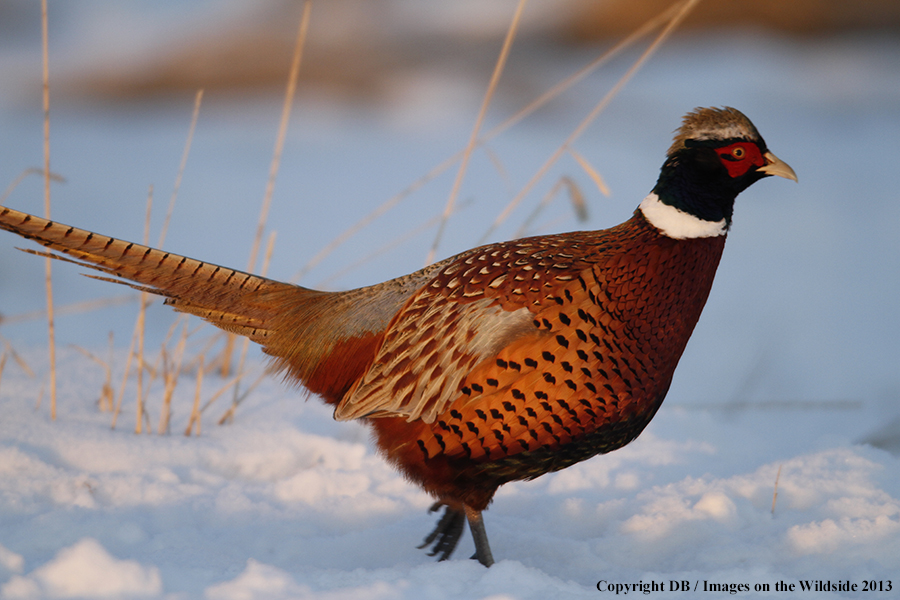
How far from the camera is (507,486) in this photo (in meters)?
2.89

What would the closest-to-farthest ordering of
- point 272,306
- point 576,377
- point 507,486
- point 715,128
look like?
point 576,377 < point 715,128 < point 272,306 < point 507,486

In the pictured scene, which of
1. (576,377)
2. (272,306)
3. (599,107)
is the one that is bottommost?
(576,377)

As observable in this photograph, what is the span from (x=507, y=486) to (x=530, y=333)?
95 cm

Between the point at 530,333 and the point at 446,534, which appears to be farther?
the point at 446,534

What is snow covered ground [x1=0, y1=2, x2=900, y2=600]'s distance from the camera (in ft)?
6.81

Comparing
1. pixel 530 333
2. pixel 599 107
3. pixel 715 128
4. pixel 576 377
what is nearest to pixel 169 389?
pixel 530 333

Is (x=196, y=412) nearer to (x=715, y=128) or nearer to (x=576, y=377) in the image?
(x=576, y=377)

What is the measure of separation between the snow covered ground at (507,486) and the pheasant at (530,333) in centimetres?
31

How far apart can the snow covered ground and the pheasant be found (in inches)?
12.4

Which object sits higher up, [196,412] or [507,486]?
[196,412]

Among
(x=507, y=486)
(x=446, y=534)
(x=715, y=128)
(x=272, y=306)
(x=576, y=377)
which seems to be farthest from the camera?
(x=507, y=486)

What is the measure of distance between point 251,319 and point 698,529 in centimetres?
152

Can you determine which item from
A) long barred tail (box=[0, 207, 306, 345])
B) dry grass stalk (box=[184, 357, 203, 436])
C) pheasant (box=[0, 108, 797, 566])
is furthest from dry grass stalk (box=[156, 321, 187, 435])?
pheasant (box=[0, 108, 797, 566])

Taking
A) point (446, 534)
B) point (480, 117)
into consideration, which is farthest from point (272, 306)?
point (480, 117)
